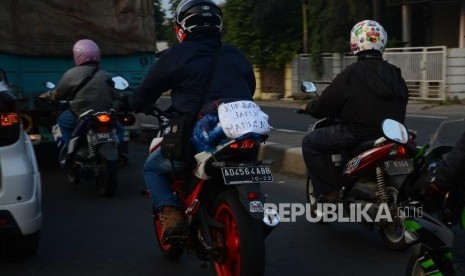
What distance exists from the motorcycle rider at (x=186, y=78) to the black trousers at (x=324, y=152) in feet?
3.61

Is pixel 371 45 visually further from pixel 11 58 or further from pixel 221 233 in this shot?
pixel 11 58

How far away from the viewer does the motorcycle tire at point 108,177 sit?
23.9ft

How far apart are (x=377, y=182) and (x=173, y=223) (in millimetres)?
1586

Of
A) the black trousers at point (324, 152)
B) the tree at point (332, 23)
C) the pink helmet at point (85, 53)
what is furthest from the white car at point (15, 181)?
the tree at point (332, 23)

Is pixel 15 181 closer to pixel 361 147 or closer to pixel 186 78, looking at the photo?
pixel 186 78

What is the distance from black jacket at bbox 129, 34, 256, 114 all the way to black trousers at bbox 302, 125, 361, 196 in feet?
3.97

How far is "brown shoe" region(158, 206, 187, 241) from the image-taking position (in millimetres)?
4512

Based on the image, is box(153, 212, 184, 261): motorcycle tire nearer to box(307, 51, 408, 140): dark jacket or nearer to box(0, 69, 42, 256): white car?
box(0, 69, 42, 256): white car

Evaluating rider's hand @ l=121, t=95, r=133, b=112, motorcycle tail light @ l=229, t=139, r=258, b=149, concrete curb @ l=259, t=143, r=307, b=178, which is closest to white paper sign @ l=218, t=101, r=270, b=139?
motorcycle tail light @ l=229, t=139, r=258, b=149

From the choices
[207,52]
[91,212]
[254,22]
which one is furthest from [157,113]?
[254,22]

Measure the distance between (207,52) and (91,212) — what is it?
2828 mm

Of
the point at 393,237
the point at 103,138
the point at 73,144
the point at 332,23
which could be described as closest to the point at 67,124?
the point at 73,144

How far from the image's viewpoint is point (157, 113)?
4844 millimetres

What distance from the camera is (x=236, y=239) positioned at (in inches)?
163
